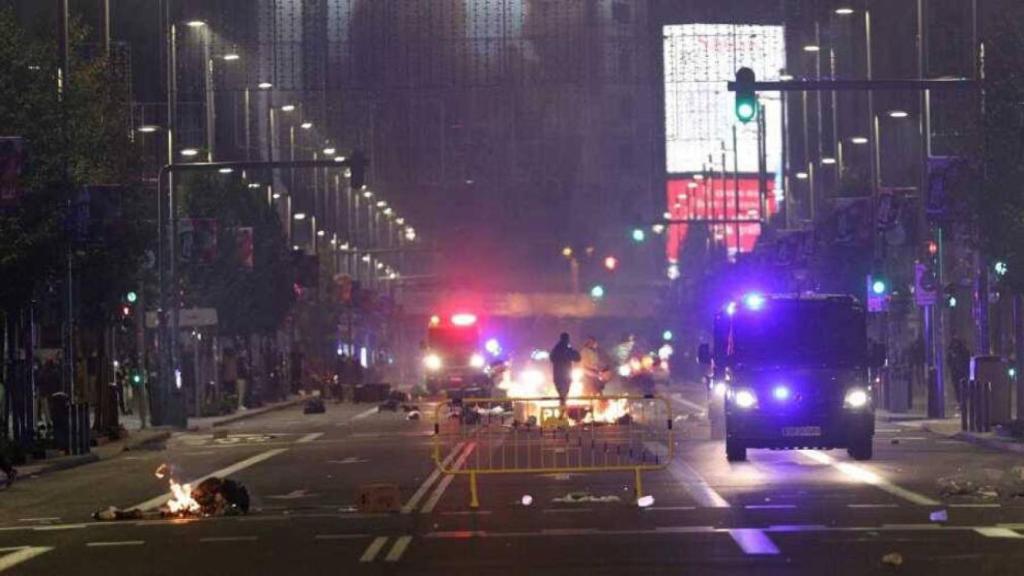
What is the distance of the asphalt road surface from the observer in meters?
19.2

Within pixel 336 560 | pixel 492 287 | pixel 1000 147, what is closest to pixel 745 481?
pixel 336 560

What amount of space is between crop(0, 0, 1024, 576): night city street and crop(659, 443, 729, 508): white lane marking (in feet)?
0.42

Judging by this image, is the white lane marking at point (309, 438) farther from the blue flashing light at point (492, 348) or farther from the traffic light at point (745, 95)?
the blue flashing light at point (492, 348)

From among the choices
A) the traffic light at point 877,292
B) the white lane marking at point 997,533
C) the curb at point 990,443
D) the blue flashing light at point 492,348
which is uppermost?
the traffic light at point 877,292

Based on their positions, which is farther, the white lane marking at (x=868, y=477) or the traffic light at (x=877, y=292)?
the traffic light at (x=877, y=292)

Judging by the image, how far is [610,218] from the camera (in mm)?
196375

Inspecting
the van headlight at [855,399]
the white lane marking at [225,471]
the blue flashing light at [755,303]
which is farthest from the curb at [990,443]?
the white lane marking at [225,471]

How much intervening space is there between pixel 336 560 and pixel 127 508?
8.42 meters

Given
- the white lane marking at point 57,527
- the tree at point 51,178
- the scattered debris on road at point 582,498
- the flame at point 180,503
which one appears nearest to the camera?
the white lane marking at point 57,527

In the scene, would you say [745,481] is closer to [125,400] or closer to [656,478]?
[656,478]

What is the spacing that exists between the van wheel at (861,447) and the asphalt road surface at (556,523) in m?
0.18

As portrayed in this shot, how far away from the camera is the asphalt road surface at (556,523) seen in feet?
63.0

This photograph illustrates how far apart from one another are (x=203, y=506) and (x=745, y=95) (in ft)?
48.4

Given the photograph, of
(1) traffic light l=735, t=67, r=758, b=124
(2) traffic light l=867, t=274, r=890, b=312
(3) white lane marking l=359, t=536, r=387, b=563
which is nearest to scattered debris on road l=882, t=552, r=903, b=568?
(3) white lane marking l=359, t=536, r=387, b=563
